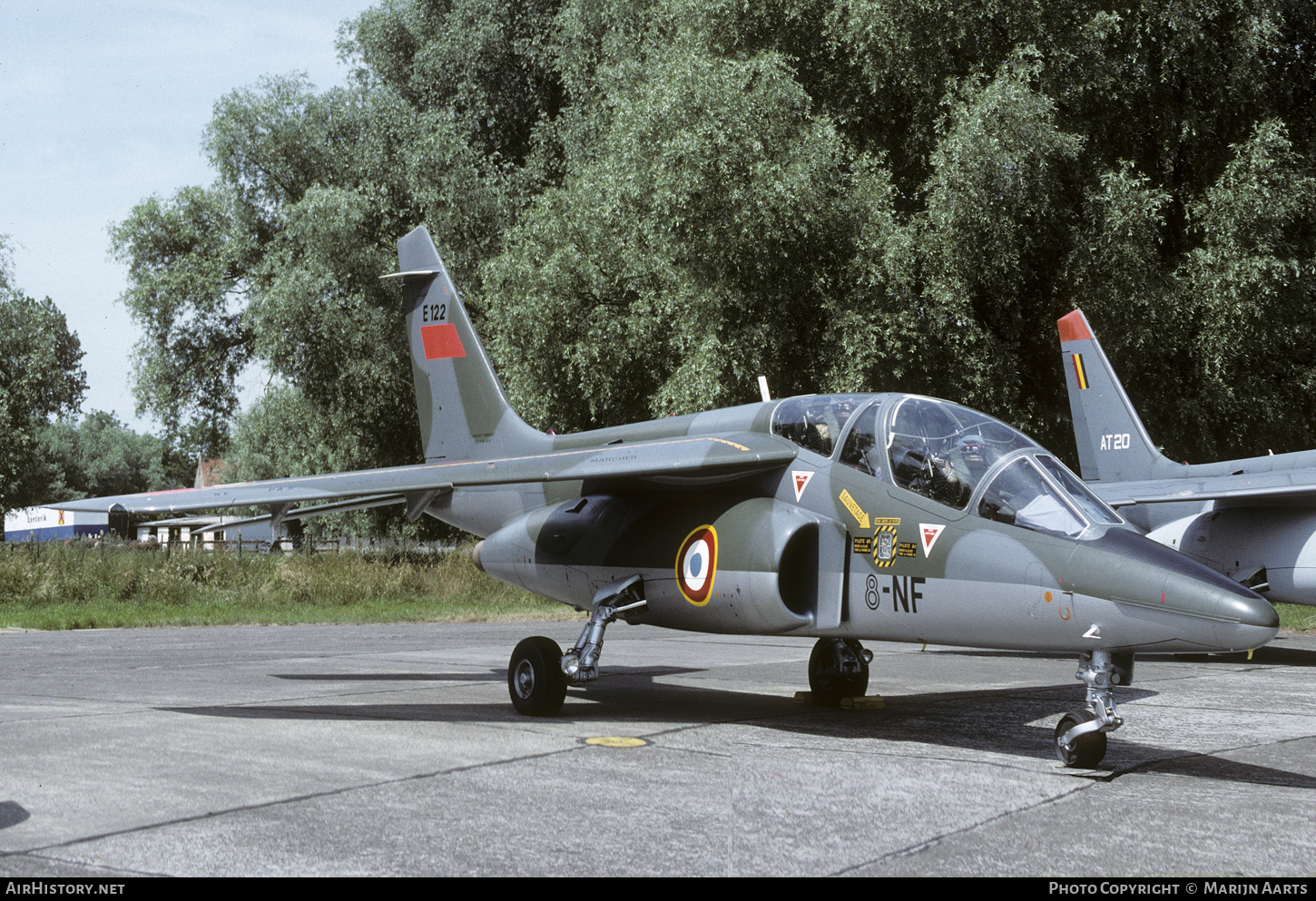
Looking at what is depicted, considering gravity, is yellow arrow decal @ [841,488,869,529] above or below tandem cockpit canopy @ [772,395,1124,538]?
below

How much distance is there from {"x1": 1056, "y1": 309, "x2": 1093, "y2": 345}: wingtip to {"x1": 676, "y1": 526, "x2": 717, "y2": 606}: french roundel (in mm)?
11590

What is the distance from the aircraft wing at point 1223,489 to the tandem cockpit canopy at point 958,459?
7246mm

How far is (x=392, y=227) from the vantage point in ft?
99.7

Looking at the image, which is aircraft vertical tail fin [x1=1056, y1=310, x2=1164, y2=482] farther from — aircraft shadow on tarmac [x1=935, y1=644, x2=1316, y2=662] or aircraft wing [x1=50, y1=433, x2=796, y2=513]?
aircraft wing [x1=50, y1=433, x2=796, y2=513]

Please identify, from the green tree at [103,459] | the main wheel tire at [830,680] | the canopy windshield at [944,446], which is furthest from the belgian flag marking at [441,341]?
the green tree at [103,459]

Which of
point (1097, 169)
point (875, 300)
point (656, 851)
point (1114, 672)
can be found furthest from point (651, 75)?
point (656, 851)

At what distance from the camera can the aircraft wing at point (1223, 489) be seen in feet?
46.1

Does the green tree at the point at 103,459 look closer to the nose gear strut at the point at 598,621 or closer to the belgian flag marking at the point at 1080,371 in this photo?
the belgian flag marking at the point at 1080,371

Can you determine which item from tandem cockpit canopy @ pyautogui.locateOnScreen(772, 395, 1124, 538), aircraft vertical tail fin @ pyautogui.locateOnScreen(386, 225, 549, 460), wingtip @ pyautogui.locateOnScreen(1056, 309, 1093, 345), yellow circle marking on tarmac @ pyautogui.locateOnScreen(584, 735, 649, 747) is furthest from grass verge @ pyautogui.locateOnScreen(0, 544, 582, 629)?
tandem cockpit canopy @ pyautogui.locateOnScreen(772, 395, 1124, 538)

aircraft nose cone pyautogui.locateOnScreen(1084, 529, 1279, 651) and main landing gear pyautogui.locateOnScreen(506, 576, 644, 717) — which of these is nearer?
aircraft nose cone pyautogui.locateOnScreen(1084, 529, 1279, 651)

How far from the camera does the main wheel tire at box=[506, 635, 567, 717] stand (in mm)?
9039

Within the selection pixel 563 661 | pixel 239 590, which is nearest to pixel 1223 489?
pixel 563 661

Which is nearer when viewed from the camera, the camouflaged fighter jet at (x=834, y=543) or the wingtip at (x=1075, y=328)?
the camouflaged fighter jet at (x=834, y=543)

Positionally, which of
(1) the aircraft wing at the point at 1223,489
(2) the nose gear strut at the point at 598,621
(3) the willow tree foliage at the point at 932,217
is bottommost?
(2) the nose gear strut at the point at 598,621
